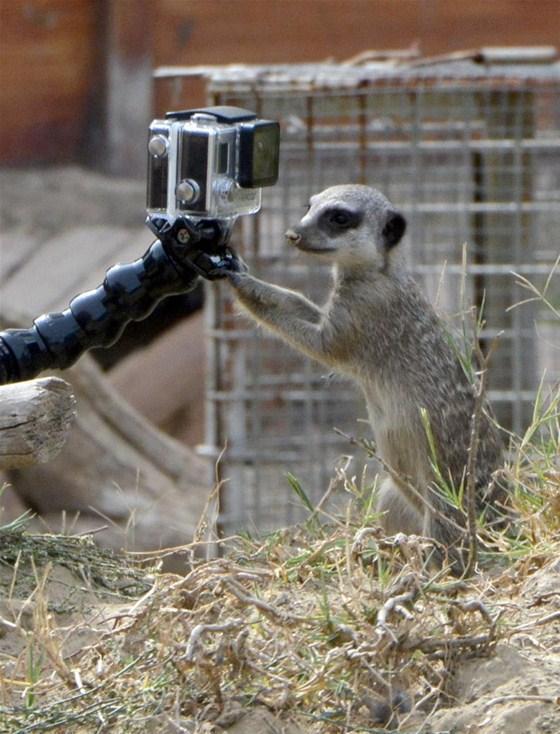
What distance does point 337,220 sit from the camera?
3361 millimetres

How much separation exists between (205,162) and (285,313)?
103 centimetres

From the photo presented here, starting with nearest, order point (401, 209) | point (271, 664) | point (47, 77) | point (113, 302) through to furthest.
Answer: point (271, 664), point (113, 302), point (401, 209), point (47, 77)

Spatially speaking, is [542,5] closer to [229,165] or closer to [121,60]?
[121,60]

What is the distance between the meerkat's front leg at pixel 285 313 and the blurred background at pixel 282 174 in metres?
0.13

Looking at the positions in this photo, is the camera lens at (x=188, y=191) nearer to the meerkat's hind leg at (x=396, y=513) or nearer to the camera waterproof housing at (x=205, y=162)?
the camera waterproof housing at (x=205, y=162)

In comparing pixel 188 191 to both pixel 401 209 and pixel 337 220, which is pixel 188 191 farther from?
pixel 401 209

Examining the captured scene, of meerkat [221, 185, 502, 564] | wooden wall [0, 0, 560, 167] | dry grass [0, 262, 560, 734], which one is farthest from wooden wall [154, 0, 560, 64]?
dry grass [0, 262, 560, 734]

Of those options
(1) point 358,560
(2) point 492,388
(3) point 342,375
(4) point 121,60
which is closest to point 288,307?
(3) point 342,375

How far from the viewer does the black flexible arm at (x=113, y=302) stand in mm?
2476

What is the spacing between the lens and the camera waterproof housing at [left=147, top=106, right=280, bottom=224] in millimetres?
2381

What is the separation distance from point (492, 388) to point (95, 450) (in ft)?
5.25

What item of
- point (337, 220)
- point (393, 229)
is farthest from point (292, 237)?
point (393, 229)

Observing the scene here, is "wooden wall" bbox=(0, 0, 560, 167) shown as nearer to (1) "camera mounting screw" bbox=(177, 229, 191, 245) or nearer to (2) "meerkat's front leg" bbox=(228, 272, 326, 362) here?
(2) "meerkat's front leg" bbox=(228, 272, 326, 362)

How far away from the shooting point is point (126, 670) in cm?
203
